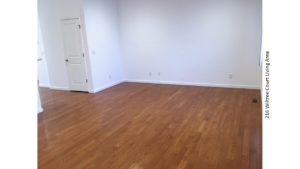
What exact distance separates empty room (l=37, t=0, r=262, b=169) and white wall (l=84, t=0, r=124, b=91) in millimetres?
30

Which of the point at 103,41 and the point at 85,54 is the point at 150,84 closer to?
the point at 103,41

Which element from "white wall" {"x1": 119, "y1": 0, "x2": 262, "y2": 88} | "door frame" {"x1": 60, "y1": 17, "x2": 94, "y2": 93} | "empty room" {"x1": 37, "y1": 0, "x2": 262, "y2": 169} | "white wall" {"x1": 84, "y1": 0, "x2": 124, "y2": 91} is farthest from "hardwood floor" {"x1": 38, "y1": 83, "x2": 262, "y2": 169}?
"white wall" {"x1": 84, "y1": 0, "x2": 124, "y2": 91}

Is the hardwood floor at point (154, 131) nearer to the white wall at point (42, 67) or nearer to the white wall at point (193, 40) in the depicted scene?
the white wall at point (193, 40)

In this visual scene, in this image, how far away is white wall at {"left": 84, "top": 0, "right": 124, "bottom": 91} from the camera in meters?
6.05

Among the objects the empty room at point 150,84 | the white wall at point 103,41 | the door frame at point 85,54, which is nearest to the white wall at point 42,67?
the empty room at point 150,84

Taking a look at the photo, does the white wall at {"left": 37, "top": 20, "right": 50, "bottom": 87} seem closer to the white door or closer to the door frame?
the white door

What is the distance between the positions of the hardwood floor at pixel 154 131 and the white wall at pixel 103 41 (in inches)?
40.6

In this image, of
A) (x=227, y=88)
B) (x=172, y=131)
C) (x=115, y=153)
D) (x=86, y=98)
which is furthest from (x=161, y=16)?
(x=115, y=153)

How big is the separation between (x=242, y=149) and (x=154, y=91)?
348cm

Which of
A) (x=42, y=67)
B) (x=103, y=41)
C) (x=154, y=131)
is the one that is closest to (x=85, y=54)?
(x=103, y=41)

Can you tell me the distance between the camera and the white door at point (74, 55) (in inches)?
240

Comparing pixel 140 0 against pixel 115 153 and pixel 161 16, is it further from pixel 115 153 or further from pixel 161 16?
pixel 115 153

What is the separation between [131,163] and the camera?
8.91ft

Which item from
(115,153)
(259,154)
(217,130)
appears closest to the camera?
(259,154)
